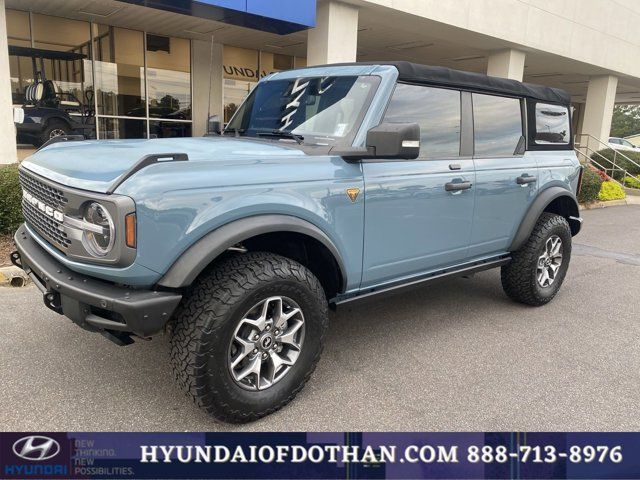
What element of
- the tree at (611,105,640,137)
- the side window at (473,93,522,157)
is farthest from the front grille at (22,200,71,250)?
the tree at (611,105,640,137)

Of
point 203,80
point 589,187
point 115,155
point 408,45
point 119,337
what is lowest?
point 589,187

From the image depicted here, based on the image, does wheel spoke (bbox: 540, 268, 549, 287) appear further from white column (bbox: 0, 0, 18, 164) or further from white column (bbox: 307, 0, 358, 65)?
white column (bbox: 0, 0, 18, 164)

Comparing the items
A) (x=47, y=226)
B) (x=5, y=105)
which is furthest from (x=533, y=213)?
(x=5, y=105)

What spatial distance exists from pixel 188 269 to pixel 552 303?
401cm

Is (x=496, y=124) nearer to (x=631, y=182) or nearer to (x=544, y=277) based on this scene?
(x=544, y=277)

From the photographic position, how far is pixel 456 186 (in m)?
3.75

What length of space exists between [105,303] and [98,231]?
0.34 m

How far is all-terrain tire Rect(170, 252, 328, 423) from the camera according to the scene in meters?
2.53

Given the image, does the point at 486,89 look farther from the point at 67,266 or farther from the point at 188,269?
the point at 67,266

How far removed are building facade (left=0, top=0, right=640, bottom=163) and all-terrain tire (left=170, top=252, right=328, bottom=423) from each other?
23.5 feet

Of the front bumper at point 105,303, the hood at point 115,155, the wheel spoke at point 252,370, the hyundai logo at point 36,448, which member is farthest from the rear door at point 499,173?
the hyundai logo at point 36,448

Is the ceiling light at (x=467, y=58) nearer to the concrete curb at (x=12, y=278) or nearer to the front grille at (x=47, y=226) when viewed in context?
the concrete curb at (x=12, y=278)

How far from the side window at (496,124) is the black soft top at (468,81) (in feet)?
0.24

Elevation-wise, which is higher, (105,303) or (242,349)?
(105,303)
